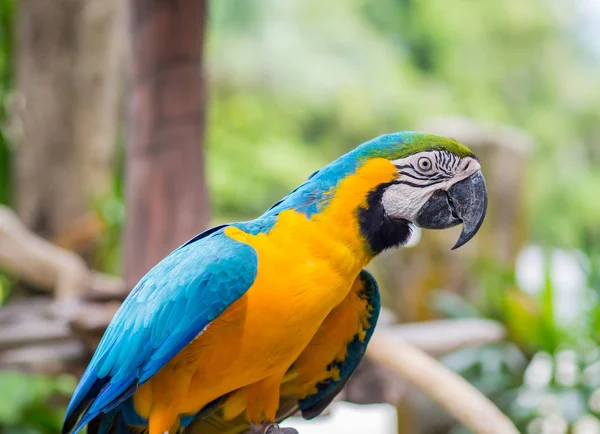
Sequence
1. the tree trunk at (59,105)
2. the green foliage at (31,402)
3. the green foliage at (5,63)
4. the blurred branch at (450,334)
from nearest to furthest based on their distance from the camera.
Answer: the green foliage at (31,402)
the blurred branch at (450,334)
the tree trunk at (59,105)
the green foliage at (5,63)

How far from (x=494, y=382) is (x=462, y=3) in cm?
350

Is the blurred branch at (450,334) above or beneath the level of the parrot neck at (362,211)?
beneath

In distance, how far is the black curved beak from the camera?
2.45 ft

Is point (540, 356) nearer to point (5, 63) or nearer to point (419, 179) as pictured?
point (419, 179)

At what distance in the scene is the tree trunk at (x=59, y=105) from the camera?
103 inches

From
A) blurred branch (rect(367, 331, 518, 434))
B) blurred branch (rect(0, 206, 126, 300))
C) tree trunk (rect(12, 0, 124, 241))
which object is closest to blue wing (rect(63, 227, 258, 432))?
blurred branch (rect(367, 331, 518, 434))

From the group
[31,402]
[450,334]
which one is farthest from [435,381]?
[31,402]

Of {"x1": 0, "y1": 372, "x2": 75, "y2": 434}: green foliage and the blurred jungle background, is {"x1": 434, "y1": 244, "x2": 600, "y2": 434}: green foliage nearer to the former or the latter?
the blurred jungle background

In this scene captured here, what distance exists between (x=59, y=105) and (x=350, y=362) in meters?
2.13

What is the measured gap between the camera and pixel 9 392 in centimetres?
169

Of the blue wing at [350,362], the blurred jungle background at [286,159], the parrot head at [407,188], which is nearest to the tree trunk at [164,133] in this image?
the blurred jungle background at [286,159]

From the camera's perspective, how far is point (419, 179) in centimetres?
72

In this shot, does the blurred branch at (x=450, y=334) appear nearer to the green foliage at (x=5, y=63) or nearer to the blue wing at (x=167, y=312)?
the blue wing at (x=167, y=312)

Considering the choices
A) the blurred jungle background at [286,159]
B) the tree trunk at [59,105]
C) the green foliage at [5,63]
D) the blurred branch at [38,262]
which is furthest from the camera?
the green foliage at [5,63]
